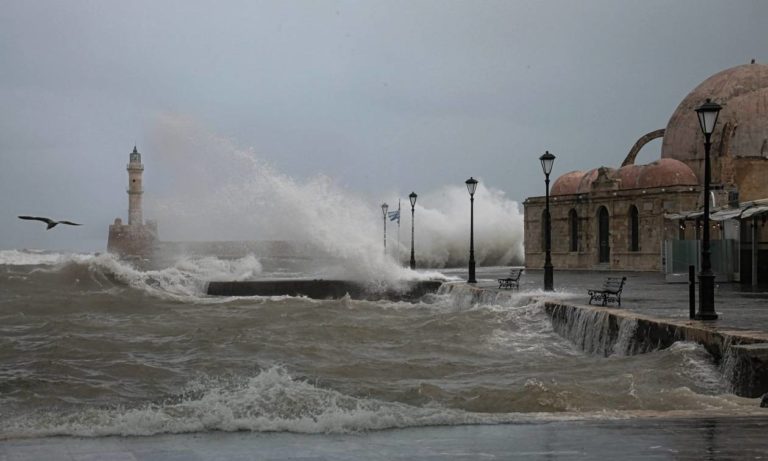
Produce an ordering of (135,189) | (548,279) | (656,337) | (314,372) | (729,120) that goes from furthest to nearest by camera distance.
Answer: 1. (135,189)
2. (729,120)
3. (548,279)
4. (656,337)
5. (314,372)

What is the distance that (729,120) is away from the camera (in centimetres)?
4084

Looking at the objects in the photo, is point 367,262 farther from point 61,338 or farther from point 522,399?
point 522,399

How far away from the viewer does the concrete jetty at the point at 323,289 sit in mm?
30141

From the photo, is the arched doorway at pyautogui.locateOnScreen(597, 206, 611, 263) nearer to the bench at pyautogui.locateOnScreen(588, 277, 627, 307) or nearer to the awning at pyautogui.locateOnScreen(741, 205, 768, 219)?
the awning at pyautogui.locateOnScreen(741, 205, 768, 219)

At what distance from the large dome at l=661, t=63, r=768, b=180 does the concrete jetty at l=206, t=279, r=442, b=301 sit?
17.2 m

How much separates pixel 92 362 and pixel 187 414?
18.2ft

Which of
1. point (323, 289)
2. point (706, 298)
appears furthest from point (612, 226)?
point (706, 298)

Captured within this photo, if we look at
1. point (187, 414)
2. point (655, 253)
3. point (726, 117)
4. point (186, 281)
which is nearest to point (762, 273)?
point (655, 253)

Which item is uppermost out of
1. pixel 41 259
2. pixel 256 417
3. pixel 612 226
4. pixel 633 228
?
pixel 612 226

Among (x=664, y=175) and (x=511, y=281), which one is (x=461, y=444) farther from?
(x=664, y=175)

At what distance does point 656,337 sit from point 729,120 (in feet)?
101

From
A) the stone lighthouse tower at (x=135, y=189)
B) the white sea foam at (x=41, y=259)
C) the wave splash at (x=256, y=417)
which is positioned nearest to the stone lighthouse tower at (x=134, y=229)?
the stone lighthouse tower at (x=135, y=189)

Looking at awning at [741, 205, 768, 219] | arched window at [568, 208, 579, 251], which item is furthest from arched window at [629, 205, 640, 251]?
awning at [741, 205, 768, 219]

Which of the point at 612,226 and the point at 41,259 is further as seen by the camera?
the point at 41,259
